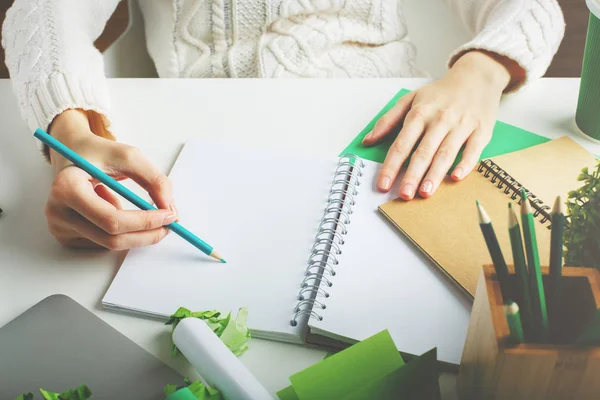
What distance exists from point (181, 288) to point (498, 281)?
1.01 ft

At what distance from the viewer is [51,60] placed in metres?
0.77

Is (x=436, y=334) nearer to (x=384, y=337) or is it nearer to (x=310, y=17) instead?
(x=384, y=337)

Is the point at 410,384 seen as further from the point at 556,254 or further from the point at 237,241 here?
the point at 237,241

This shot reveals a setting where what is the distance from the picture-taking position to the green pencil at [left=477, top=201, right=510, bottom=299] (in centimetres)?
36

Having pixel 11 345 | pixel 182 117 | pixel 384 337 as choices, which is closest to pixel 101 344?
pixel 11 345

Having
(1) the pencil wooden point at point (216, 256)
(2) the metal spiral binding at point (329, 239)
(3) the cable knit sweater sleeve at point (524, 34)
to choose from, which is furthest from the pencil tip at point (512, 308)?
(3) the cable knit sweater sleeve at point (524, 34)

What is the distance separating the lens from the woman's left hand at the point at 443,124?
679 millimetres

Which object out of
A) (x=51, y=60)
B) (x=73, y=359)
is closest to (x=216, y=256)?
(x=73, y=359)

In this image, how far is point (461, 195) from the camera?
0.66m

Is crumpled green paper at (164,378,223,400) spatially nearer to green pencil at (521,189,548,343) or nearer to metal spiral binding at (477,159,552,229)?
green pencil at (521,189,548,343)

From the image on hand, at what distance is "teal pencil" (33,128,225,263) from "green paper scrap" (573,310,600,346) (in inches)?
13.7

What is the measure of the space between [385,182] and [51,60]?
477 mm

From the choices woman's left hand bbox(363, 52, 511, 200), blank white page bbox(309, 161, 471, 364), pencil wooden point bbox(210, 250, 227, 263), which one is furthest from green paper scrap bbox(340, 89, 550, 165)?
pencil wooden point bbox(210, 250, 227, 263)

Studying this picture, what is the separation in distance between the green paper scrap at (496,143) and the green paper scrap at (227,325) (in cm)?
29
